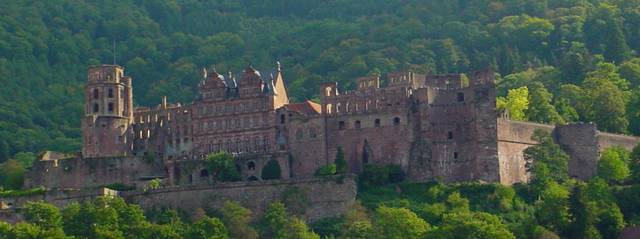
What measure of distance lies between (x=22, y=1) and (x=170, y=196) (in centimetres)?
8658

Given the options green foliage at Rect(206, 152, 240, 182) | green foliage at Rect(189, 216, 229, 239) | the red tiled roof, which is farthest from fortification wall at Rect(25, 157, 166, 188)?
green foliage at Rect(189, 216, 229, 239)

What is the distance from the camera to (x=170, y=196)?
104 metres

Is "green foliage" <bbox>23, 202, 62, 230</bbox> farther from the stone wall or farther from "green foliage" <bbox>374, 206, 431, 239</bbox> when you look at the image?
"green foliage" <bbox>374, 206, 431, 239</bbox>

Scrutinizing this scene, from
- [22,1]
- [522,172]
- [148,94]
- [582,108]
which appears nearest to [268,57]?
[148,94]

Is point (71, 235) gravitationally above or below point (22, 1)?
below

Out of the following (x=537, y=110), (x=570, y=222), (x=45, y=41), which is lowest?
(x=570, y=222)

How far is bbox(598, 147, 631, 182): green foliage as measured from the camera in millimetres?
103812

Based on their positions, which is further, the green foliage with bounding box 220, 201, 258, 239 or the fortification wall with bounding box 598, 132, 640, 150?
the fortification wall with bounding box 598, 132, 640, 150

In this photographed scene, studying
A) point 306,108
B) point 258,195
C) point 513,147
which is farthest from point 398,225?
point 306,108

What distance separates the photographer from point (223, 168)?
4183 inches

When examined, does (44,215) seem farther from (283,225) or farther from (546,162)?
(546,162)

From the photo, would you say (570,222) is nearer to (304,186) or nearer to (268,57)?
(304,186)

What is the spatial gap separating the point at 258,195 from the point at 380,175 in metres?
7.60

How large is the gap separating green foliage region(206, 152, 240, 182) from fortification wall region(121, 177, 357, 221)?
239cm
